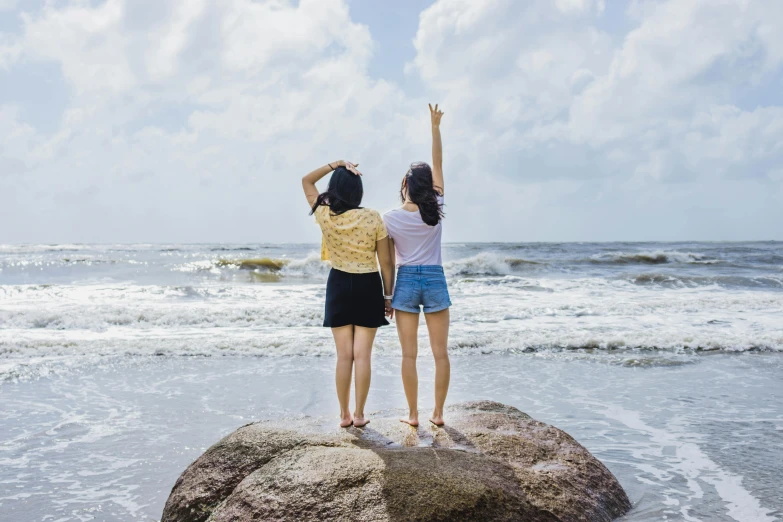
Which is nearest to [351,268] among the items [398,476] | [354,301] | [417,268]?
[354,301]

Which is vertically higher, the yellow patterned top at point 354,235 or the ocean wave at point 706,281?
the yellow patterned top at point 354,235

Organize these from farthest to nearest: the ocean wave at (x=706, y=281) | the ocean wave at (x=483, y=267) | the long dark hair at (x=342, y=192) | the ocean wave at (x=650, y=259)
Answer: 1. the ocean wave at (x=650, y=259)
2. the ocean wave at (x=483, y=267)
3. the ocean wave at (x=706, y=281)
4. the long dark hair at (x=342, y=192)

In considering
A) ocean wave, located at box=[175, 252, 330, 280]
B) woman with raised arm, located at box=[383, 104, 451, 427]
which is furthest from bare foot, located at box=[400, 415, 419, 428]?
ocean wave, located at box=[175, 252, 330, 280]

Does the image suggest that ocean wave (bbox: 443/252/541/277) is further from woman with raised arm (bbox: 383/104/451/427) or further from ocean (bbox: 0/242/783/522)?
woman with raised arm (bbox: 383/104/451/427)

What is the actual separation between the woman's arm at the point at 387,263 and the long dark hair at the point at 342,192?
32cm

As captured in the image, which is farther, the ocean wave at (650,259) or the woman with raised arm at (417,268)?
the ocean wave at (650,259)

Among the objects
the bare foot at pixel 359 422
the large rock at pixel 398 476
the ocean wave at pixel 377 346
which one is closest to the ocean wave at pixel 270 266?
the ocean wave at pixel 377 346

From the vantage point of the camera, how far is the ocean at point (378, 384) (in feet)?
13.7

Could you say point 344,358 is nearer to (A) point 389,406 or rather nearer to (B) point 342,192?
(B) point 342,192

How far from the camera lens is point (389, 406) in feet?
19.6

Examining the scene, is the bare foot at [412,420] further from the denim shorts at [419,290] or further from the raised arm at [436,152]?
the raised arm at [436,152]

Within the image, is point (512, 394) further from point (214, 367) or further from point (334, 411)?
point (214, 367)

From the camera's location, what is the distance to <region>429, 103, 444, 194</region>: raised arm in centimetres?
417

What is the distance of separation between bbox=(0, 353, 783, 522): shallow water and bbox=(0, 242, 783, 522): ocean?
2 centimetres
